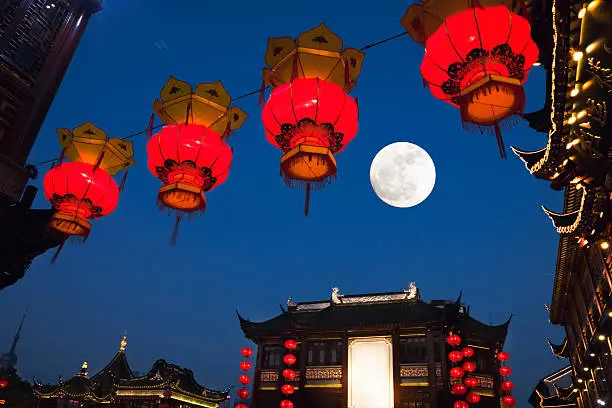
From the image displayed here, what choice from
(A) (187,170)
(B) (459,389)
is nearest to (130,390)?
(B) (459,389)

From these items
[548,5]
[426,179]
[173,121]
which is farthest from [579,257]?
[173,121]

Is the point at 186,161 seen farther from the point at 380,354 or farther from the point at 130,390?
the point at 130,390

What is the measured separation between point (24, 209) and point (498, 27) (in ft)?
17.2

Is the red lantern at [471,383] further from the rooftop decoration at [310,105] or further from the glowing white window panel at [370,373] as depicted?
the rooftop decoration at [310,105]

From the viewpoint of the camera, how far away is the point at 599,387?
12.4 m

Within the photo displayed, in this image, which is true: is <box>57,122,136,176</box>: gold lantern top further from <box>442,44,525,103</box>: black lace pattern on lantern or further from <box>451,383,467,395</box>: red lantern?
<box>451,383,467,395</box>: red lantern

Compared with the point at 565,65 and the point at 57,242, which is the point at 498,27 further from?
the point at 57,242

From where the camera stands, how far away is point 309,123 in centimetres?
420

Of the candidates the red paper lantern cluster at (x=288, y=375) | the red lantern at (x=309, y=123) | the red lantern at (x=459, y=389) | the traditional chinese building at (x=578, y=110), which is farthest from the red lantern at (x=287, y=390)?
the red lantern at (x=309, y=123)

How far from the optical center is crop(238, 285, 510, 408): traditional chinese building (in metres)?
17.8

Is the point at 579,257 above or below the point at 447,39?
above

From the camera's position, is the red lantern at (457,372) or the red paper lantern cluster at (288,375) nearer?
the red lantern at (457,372)

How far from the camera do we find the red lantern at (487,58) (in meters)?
3.53

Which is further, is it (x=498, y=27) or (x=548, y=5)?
(x=548, y=5)
